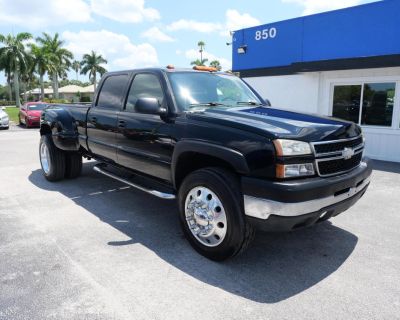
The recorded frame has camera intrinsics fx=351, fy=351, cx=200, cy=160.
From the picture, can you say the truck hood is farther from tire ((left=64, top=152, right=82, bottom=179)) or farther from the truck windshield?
tire ((left=64, top=152, right=82, bottom=179))

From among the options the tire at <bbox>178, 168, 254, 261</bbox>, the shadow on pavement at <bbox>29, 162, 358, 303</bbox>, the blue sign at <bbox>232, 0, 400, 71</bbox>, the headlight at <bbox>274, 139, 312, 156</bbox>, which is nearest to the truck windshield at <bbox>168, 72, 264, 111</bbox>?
the tire at <bbox>178, 168, 254, 261</bbox>

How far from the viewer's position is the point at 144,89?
4.48 m

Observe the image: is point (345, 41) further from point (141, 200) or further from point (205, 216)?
point (205, 216)

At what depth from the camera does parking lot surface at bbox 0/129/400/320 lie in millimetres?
2703

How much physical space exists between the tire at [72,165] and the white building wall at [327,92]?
478 cm

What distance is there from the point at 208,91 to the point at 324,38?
314 inches

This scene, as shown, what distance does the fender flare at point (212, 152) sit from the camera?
301 cm

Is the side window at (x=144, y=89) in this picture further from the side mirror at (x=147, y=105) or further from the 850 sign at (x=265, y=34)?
the 850 sign at (x=265, y=34)

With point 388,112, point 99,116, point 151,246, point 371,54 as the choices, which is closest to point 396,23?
point 371,54

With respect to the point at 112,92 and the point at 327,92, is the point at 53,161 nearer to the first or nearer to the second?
the point at 112,92

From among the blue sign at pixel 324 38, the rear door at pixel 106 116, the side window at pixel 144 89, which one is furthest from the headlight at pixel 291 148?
the blue sign at pixel 324 38

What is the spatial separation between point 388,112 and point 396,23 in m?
2.28

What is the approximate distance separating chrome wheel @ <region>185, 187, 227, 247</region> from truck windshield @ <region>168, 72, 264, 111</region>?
102 centimetres

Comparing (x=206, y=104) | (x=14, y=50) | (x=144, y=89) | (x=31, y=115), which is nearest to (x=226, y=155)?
(x=206, y=104)
